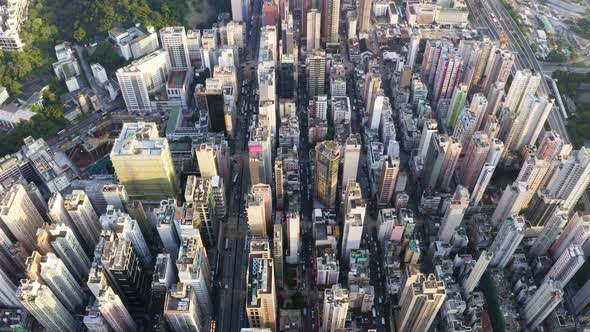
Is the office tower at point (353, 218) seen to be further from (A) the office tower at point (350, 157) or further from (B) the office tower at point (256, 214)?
(B) the office tower at point (256, 214)

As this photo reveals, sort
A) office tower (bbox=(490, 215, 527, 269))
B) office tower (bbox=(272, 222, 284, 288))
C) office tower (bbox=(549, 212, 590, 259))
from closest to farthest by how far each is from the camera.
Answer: office tower (bbox=(549, 212, 590, 259))
office tower (bbox=(272, 222, 284, 288))
office tower (bbox=(490, 215, 527, 269))

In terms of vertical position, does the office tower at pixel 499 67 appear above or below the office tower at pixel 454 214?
above

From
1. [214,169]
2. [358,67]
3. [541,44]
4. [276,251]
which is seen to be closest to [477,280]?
[276,251]

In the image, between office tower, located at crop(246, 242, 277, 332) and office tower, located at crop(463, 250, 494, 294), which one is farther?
office tower, located at crop(463, 250, 494, 294)

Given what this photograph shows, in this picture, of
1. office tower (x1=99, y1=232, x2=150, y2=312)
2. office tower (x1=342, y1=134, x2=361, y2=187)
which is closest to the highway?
office tower (x1=342, y1=134, x2=361, y2=187)

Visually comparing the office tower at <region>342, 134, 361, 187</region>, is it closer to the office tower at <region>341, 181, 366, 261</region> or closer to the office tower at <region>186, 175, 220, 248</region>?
the office tower at <region>341, 181, 366, 261</region>

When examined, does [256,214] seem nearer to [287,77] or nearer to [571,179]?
[287,77]

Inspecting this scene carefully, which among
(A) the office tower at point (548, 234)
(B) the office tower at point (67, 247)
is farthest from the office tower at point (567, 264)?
(B) the office tower at point (67, 247)

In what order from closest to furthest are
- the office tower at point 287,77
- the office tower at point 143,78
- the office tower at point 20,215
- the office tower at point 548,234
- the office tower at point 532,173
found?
→ the office tower at point 20,215 < the office tower at point 548,234 < the office tower at point 532,173 < the office tower at point 143,78 < the office tower at point 287,77
